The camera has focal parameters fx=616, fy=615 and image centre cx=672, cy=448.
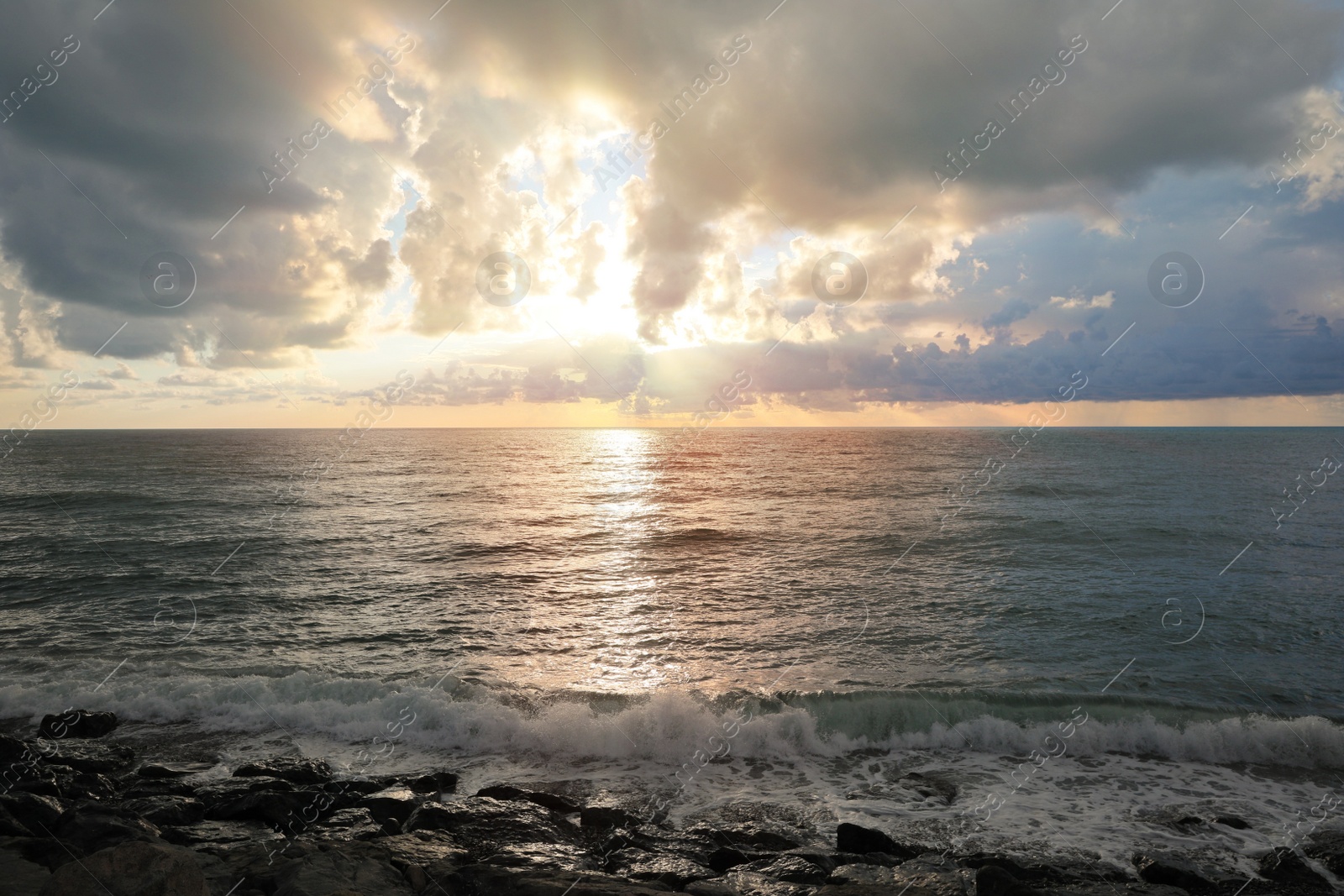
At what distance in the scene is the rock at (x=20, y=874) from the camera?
6052 millimetres

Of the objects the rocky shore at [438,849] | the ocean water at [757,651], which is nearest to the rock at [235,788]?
the rocky shore at [438,849]

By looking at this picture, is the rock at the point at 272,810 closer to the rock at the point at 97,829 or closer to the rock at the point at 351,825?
the rock at the point at 351,825

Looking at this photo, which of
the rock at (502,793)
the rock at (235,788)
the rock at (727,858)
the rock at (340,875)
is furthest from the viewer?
the rock at (502,793)

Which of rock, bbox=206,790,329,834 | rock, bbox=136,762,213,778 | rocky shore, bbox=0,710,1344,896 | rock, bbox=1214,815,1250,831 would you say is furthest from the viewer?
rock, bbox=136,762,213,778

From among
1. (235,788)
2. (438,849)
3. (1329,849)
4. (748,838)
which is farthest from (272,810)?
(1329,849)

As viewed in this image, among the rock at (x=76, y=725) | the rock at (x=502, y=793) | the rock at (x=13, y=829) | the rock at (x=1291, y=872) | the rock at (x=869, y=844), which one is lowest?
the rock at (x=76, y=725)

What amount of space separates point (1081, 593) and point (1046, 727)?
10641 millimetres

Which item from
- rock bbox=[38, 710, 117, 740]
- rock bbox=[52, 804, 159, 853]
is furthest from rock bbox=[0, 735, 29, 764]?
rock bbox=[52, 804, 159, 853]

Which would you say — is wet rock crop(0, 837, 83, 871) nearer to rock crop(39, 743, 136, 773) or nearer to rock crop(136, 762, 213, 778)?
rock crop(136, 762, 213, 778)

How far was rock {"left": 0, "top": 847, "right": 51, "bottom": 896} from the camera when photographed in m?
6.05

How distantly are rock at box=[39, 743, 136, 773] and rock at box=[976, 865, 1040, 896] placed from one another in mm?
13340

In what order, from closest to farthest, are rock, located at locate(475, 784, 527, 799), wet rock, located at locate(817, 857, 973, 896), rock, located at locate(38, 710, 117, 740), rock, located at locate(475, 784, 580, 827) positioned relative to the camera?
wet rock, located at locate(817, 857, 973, 896) < rock, located at locate(475, 784, 580, 827) < rock, located at locate(475, 784, 527, 799) < rock, located at locate(38, 710, 117, 740)

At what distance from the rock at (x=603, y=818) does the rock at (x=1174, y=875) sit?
268 inches

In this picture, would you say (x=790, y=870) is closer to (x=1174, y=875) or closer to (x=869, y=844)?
(x=869, y=844)
